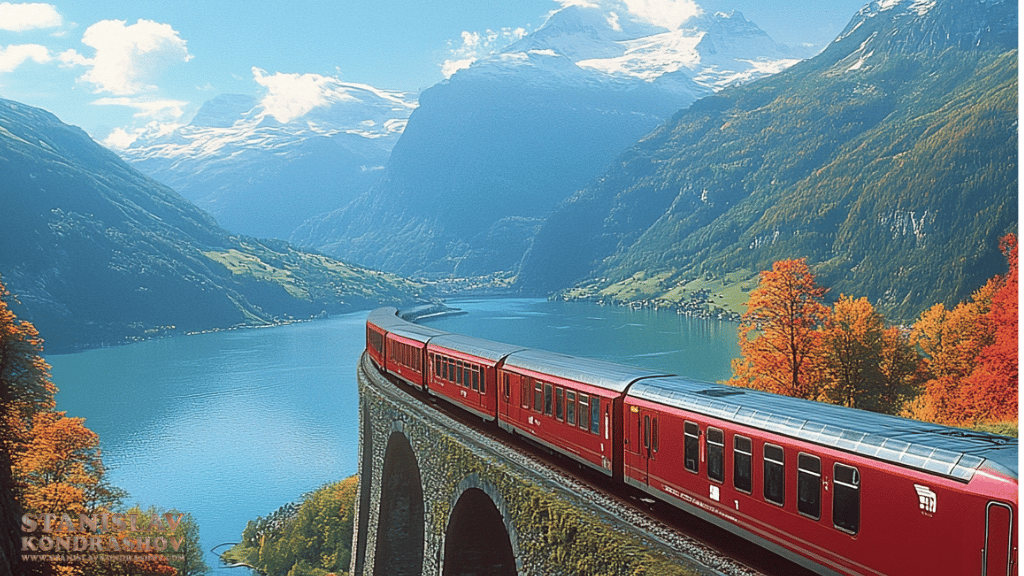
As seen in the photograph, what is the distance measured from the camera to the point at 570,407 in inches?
674

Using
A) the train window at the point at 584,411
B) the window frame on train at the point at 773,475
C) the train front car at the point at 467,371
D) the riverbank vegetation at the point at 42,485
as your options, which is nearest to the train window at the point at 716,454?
the window frame on train at the point at 773,475

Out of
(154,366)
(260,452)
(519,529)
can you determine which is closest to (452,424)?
(519,529)

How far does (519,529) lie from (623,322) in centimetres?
17373

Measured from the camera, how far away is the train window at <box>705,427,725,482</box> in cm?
1219

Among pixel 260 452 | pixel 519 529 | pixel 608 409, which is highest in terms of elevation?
pixel 608 409

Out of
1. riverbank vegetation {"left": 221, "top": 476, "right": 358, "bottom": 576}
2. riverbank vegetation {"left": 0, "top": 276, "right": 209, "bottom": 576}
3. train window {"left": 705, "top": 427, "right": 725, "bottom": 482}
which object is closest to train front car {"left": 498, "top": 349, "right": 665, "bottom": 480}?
train window {"left": 705, "top": 427, "right": 725, "bottom": 482}

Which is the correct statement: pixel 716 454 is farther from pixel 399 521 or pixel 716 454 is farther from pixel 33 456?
pixel 33 456

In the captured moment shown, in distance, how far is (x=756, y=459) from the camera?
11.5 meters

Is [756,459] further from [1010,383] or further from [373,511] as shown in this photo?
[1010,383]

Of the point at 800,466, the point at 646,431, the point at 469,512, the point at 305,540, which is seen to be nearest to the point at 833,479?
the point at 800,466

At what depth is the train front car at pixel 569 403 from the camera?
1561 cm

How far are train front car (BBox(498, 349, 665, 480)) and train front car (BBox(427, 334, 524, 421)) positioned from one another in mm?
857

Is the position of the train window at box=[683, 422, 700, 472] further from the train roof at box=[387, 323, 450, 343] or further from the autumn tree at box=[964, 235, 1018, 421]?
the autumn tree at box=[964, 235, 1018, 421]

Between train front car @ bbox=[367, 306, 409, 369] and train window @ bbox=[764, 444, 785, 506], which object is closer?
train window @ bbox=[764, 444, 785, 506]
